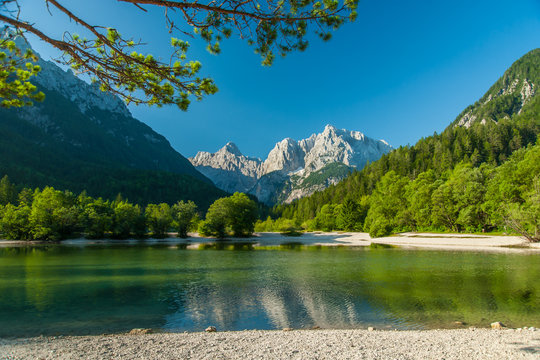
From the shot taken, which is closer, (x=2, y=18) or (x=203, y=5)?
(x=2, y=18)

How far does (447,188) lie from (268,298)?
68924 millimetres

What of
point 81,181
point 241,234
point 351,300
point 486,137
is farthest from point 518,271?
point 81,181

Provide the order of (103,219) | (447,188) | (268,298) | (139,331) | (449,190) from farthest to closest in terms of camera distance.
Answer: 1. (103,219)
2. (449,190)
3. (447,188)
4. (268,298)
5. (139,331)

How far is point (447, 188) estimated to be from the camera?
69750mm

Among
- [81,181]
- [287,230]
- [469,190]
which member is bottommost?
[287,230]

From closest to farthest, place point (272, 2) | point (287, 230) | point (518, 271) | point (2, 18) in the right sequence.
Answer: point (2, 18) < point (272, 2) < point (518, 271) < point (287, 230)

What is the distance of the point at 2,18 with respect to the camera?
6.28 metres

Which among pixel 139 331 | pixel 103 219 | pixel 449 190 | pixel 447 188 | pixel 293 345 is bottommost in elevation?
pixel 139 331

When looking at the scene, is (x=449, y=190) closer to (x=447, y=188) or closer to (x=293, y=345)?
(x=447, y=188)

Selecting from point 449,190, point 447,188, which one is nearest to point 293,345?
point 447,188

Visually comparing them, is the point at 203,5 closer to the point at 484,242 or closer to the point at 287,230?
the point at 484,242

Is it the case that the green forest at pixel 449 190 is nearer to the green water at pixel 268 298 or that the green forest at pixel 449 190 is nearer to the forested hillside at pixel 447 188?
the forested hillside at pixel 447 188

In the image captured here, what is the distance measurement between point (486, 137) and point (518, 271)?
136743 millimetres

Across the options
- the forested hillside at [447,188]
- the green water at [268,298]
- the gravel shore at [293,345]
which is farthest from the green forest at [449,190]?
the gravel shore at [293,345]
